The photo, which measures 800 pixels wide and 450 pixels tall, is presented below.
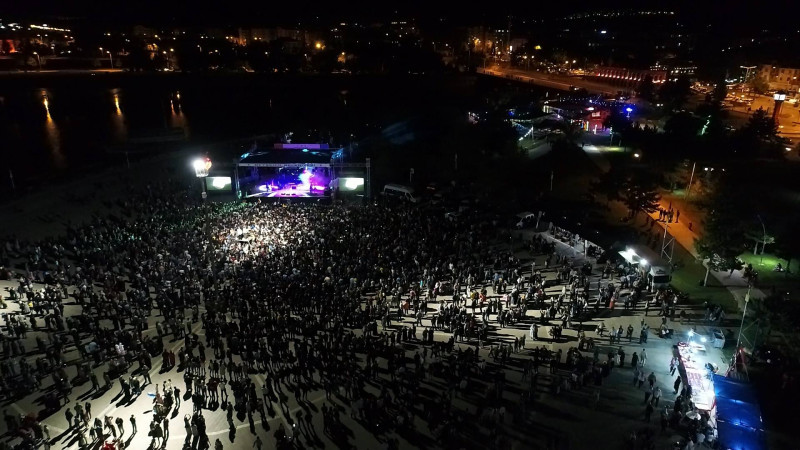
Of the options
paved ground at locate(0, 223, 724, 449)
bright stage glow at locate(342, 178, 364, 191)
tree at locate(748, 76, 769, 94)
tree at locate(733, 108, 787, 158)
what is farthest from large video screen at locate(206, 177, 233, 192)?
tree at locate(748, 76, 769, 94)

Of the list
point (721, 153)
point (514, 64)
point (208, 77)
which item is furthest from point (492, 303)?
point (514, 64)

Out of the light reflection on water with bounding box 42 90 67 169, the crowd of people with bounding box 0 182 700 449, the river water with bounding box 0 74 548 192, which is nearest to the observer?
the crowd of people with bounding box 0 182 700 449

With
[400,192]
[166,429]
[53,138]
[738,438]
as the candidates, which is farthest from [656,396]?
[53,138]

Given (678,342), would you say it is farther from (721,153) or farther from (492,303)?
(721,153)

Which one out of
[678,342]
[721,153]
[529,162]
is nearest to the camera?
[678,342]

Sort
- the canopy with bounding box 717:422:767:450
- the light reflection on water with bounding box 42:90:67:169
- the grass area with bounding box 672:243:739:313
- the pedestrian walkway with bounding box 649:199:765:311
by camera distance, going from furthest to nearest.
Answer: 1. the light reflection on water with bounding box 42:90:67:169
2. the pedestrian walkway with bounding box 649:199:765:311
3. the grass area with bounding box 672:243:739:313
4. the canopy with bounding box 717:422:767:450

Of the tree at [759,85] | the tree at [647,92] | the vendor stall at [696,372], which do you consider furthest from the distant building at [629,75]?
the vendor stall at [696,372]

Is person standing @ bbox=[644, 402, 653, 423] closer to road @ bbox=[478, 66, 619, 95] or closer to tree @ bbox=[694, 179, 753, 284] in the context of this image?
tree @ bbox=[694, 179, 753, 284]
